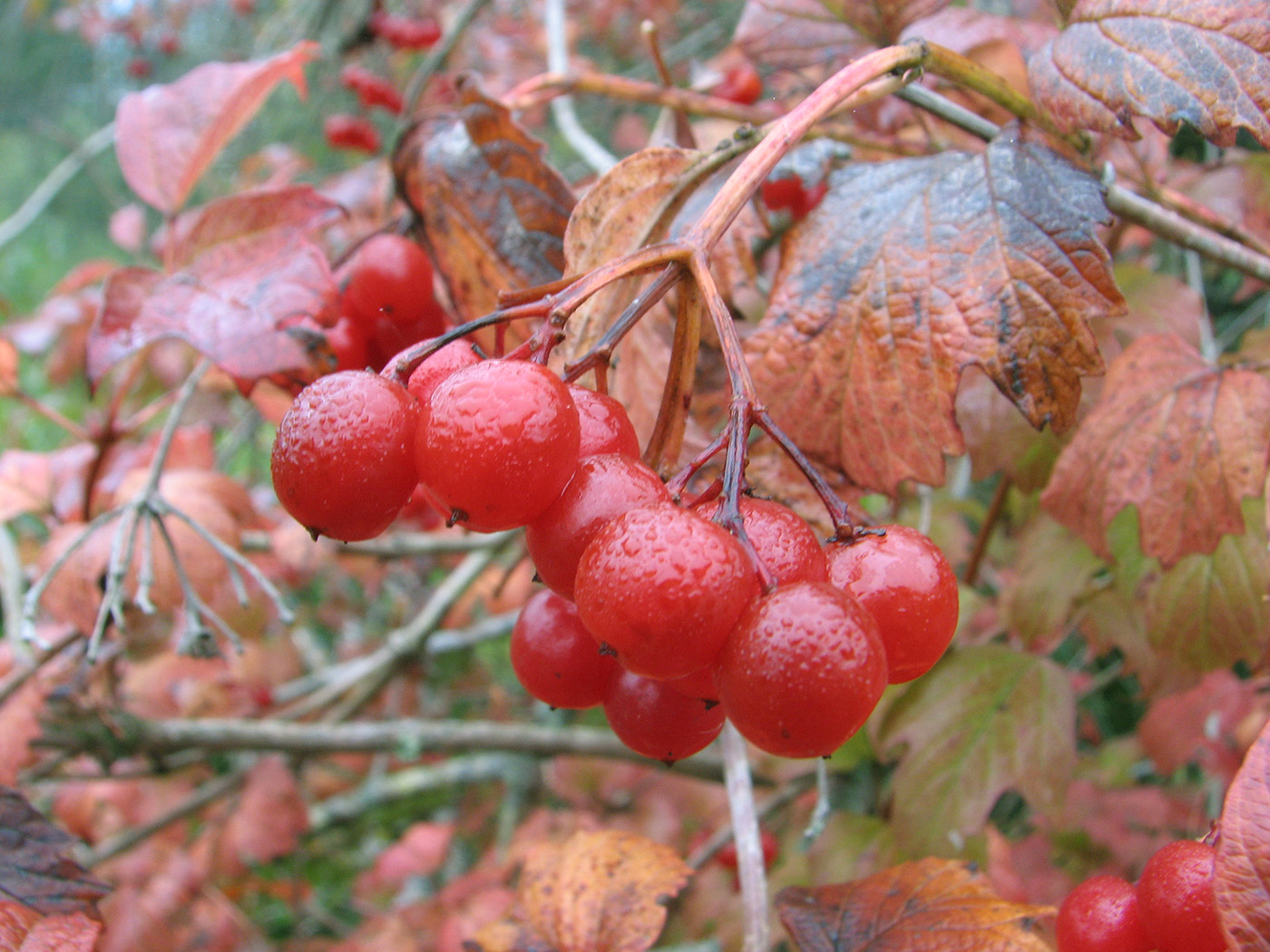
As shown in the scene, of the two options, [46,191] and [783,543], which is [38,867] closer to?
[783,543]

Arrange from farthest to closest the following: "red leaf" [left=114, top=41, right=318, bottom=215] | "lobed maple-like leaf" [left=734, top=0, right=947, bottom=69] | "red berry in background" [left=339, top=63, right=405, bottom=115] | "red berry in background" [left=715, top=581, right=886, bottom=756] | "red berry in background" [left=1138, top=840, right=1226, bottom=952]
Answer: "red berry in background" [left=339, top=63, right=405, bottom=115], "red leaf" [left=114, top=41, right=318, bottom=215], "lobed maple-like leaf" [left=734, top=0, right=947, bottom=69], "red berry in background" [left=1138, top=840, right=1226, bottom=952], "red berry in background" [left=715, top=581, right=886, bottom=756]

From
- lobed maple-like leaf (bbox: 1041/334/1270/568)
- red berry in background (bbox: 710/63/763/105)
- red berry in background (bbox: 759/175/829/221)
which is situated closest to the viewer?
lobed maple-like leaf (bbox: 1041/334/1270/568)

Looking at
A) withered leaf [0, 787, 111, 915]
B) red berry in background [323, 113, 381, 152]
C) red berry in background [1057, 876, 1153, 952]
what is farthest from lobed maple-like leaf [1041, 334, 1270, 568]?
red berry in background [323, 113, 381, 152]

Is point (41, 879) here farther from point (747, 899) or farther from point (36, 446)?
point (36, 446)

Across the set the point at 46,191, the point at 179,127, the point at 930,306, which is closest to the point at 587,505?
the point at 930,306

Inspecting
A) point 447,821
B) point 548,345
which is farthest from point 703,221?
point 447,821

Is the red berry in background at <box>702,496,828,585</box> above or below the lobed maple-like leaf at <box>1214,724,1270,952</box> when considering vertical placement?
above

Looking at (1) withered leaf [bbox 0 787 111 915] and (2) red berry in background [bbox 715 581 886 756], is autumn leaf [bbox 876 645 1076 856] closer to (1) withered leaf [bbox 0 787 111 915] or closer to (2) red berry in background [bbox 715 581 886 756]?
(2) red berry in background [bbox 715 581 886 756]
